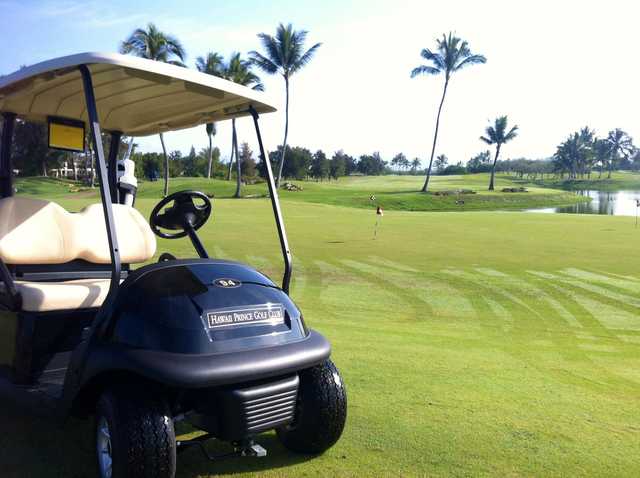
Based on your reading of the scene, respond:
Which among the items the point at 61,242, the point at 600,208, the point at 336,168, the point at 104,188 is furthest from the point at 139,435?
the point at 336,168

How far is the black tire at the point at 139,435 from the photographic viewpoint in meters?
2.44

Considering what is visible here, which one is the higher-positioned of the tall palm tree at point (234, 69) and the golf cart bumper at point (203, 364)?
the tall palm tree at point (234, 69)

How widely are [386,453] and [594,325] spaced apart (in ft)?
14.9

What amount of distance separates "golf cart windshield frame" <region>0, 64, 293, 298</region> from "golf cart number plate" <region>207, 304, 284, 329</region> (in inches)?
16.0

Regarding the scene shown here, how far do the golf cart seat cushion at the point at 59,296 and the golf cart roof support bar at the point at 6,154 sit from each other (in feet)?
3.59

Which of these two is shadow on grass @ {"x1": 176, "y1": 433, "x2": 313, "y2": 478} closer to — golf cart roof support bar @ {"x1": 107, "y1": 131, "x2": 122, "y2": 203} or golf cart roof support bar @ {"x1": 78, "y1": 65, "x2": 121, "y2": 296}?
golf cart roof support bar @ {"x1": 78, "y1": 65, "x2": 121, "y2": 296}

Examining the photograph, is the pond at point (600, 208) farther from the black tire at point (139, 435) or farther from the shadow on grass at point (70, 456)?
the black tire at point (139, 435)

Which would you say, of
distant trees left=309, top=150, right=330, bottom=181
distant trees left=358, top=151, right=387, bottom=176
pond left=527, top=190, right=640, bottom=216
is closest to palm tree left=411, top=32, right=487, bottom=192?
pond left=527, top=190, right=640, bottom=216

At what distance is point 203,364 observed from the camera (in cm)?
244

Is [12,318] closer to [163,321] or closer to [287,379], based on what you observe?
[163,321]

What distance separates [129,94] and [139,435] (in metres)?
2.35

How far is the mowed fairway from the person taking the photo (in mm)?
3090

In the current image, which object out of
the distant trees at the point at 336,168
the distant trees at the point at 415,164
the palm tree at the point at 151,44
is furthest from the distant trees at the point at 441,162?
the palm tree at the point at 151,44

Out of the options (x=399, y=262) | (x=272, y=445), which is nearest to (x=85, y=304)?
(x=272, y=445)
